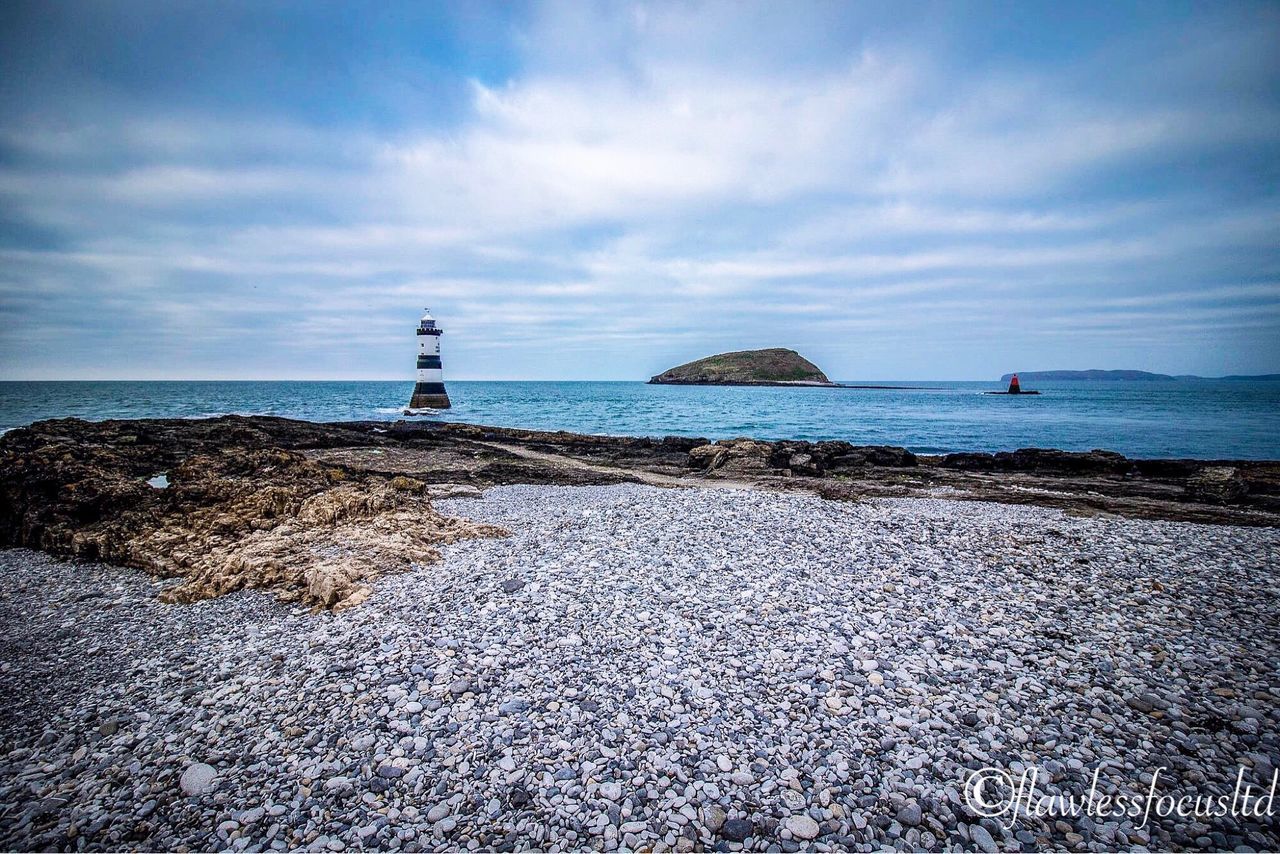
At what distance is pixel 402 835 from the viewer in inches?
153

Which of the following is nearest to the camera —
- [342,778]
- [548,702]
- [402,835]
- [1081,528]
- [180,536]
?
[402,835]

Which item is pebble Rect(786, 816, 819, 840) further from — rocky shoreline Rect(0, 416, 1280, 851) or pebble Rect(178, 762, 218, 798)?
pebble Rect(178, 762, 218, 798)

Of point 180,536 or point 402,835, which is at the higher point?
point 180,536

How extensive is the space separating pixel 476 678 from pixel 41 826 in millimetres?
3195

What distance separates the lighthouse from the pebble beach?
43412mm

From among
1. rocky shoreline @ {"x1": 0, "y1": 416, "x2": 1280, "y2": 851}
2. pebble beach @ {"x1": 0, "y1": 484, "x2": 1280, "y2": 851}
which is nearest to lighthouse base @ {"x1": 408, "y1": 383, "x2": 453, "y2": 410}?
rocky shoreline @ {"x1": 0, "y1": 416, "x2": 1280, "y2": 851}

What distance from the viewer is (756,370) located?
170625mm

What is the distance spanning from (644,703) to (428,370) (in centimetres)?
5202

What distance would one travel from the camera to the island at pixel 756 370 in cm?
16650

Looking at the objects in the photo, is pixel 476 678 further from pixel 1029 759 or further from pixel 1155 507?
pixel 1155 507

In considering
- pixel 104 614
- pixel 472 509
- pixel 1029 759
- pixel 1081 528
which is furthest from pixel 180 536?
pixel 1081 528

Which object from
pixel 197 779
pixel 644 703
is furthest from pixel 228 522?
pixel 644 703

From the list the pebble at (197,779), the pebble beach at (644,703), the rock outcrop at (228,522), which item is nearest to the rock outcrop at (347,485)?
the rock outcrop at (228,522)

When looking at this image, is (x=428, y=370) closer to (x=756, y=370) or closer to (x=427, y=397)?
(x=427, y=397)
